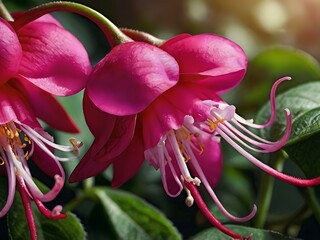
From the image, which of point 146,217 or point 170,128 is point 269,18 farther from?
point 170,128

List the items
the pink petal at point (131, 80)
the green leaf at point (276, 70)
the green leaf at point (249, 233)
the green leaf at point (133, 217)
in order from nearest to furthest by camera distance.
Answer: the pink petal at point (131, 80)
the green leaf at point (249, 233)
the green leaf at point (133, 217)
the green leaf at point (276, 70)

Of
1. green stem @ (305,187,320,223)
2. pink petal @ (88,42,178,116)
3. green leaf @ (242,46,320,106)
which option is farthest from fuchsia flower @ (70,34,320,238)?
green leaf @ (242,46,320,106)

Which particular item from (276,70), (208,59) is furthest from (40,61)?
(276,70)

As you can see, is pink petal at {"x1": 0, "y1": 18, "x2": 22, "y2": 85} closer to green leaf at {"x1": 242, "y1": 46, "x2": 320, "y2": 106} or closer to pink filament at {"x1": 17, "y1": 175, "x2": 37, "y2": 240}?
pink filament at {"x1": 17, "y1": 175, "x2": 37, "y2": 240}

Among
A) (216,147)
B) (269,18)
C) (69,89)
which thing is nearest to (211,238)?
(216,147)

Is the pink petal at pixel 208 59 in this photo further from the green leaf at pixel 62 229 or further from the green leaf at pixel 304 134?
the green leaf at pixel 62 229

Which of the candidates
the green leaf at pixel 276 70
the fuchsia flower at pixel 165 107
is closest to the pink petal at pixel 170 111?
the fuchsia flower at pixel 165 107

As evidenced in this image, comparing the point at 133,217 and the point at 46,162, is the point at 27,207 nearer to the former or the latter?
the point at 46,162
